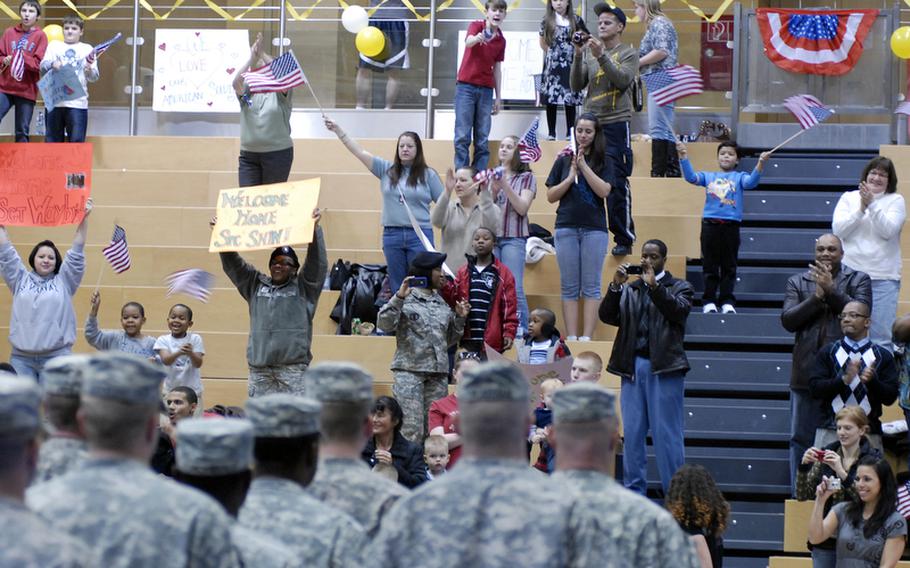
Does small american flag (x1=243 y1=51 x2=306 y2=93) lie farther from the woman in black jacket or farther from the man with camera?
the woman in black jacket

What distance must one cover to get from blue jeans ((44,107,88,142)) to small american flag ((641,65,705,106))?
203 inches

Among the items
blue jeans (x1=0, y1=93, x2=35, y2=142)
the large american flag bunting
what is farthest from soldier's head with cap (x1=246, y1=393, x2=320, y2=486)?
the large american flag bunting

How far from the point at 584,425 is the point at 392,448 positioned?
191 inches

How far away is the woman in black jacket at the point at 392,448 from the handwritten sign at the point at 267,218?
1.80 m

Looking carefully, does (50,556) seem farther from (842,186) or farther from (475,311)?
(842,186)

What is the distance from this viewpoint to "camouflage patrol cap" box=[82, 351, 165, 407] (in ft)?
14.1

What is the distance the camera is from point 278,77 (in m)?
13.4

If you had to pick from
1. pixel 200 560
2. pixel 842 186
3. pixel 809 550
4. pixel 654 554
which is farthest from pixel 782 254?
pixel 200 560

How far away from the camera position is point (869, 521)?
9.43m

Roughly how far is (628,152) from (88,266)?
4788 millimetres

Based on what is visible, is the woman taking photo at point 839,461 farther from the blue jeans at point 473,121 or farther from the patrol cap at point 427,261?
the blue jeans at point 473,121

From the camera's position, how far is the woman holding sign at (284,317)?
1084 cm

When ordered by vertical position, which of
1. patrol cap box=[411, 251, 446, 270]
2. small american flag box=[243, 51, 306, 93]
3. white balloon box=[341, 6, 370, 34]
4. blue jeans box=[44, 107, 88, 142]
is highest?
white balloon box=[341, 6, 370, 34]

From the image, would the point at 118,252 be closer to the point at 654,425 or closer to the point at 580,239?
the point at 580,239
